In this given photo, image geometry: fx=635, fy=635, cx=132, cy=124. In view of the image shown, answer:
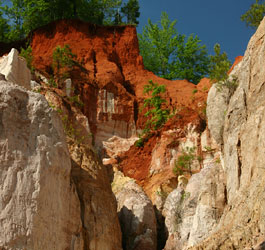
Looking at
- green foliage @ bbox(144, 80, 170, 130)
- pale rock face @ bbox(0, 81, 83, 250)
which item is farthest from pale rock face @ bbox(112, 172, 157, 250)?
green foliage @ bbox(144, 80, 170, 130)

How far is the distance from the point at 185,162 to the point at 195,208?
624cm

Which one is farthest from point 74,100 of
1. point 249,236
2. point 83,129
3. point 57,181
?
point 249,236

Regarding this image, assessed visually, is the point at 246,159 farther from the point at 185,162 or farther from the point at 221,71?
the point at 185,162

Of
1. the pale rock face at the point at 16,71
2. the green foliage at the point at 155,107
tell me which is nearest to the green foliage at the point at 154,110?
the green foliage at the point at 155,107

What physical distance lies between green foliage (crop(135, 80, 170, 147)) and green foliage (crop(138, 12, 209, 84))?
7.79 metres

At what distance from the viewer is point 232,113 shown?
22.0 meters

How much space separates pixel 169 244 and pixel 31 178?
8010mm

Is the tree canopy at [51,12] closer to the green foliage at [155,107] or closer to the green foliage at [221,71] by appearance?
the green foliage at [155,107]

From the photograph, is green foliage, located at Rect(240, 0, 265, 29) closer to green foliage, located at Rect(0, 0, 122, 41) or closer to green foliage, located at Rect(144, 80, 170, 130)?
green foliage, located at Rect(144, 80, 170, 130)

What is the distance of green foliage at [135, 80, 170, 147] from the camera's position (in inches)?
1344

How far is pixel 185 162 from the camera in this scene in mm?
29531

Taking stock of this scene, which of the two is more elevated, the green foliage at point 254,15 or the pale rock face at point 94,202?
the green foliage at point 254,15

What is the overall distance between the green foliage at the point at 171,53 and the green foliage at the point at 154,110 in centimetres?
779

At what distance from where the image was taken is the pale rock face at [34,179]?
15.9m
